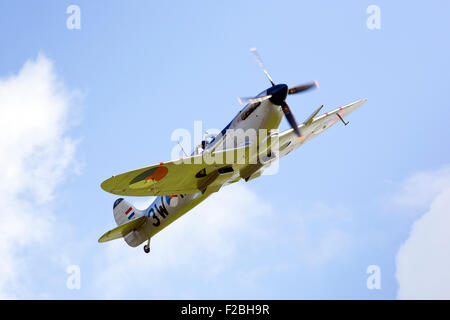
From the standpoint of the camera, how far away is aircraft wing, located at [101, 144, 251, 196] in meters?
19.9

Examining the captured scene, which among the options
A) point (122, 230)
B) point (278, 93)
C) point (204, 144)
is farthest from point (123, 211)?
point (278, 93)

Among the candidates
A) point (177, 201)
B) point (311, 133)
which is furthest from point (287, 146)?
point (177, 201)

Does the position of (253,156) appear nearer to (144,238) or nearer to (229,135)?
(229,135)

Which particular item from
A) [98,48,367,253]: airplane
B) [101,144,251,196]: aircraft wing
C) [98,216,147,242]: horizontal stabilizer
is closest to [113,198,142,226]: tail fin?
[98,216,147,242]: horizontal stabilizer

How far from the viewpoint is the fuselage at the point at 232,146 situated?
20.8 m

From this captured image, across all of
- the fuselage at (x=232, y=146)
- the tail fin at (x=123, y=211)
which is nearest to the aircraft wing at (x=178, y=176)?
the fuselage at (x=232, y=146)

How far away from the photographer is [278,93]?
20.4m

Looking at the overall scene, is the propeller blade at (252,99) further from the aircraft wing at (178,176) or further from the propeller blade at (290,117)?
the aircraft wing at (178,176)

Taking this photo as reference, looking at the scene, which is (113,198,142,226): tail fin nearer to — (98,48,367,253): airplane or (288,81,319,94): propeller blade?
(98,48,367,253): airplane

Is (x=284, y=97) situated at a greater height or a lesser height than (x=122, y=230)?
greater

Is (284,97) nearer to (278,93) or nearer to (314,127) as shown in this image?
(278,93)

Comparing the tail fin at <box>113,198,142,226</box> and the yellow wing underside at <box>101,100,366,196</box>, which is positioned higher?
the yellow wing underside at <box>101,100,366,196</box>

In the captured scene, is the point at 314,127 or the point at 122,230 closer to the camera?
the point at 314,127

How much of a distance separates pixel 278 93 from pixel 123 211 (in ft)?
39.8
